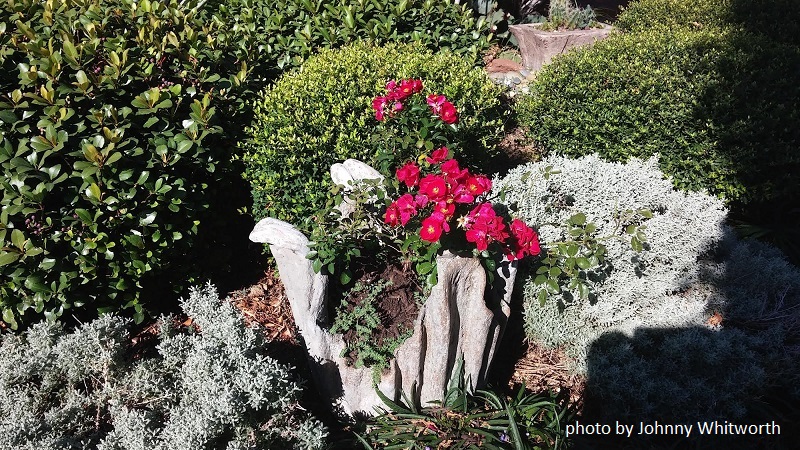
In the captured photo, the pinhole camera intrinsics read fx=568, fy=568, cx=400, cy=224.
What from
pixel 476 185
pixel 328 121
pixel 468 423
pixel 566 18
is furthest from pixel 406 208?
pixel 566 18

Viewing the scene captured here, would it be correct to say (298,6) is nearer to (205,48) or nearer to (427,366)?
(205,48)

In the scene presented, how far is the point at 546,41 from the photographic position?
5555mm

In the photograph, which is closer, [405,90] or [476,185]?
[476,185]

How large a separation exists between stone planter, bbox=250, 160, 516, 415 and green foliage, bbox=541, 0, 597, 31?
3.99 metres

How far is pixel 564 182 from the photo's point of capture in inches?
126

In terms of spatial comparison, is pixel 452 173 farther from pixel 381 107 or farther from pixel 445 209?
pixel 381 107

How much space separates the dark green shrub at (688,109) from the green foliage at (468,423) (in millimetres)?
1999

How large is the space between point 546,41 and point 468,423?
415 cm

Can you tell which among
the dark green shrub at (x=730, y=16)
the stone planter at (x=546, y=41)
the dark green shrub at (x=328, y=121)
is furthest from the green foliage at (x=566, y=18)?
the dark green shrub at (x=328, y=121)

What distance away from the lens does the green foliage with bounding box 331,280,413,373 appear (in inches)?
106

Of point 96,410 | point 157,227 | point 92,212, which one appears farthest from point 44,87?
point 96,410

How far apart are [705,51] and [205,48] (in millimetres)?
3412

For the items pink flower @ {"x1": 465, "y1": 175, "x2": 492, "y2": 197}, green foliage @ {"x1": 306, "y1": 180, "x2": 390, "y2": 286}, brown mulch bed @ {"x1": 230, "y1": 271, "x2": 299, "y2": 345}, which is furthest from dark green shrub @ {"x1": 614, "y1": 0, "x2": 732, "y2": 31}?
brown mulch bed @ {"x1": 230, "y1": 271, "x2": 299, "y2": 345}

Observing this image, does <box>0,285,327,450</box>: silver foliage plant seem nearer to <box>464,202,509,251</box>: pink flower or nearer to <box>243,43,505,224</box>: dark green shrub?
<box>243,43,505,224</box>: dark green shrub
